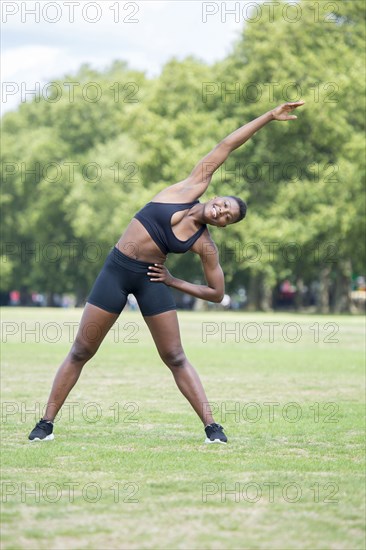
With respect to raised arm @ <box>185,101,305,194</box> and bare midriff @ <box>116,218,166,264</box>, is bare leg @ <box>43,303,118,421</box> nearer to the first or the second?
bare midriff @ <box>116,218,166,264</box>

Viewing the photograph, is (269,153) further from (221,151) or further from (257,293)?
(221,151)

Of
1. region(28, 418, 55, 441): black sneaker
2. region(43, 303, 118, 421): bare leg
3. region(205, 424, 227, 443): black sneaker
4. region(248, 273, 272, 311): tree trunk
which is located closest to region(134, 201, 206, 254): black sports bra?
region(43, 303, 118, 421): bare leg

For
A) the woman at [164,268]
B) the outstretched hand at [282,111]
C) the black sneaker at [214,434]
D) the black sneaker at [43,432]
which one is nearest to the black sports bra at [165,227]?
the woman at [164,268]

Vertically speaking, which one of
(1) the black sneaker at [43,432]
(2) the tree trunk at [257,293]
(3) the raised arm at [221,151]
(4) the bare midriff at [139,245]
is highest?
(3) the raised arm at [221,151]

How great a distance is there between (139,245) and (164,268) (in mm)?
278

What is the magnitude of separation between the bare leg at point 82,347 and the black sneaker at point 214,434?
1.11 metres

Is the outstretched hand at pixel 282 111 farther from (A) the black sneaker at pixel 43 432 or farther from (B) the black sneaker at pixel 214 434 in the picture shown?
(A) the black sneaker at pixel 43 432

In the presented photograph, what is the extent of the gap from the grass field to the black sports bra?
155 centimetres

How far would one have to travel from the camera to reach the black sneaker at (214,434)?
363 inches

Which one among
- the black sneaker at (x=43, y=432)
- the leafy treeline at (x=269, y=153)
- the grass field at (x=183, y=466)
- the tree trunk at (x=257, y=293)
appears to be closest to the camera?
the grass field at (x=183, y=466)

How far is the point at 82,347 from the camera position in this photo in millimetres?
9352

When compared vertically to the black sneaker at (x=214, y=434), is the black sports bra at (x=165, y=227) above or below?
above

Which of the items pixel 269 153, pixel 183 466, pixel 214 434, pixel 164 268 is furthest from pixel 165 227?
pixel 269 153

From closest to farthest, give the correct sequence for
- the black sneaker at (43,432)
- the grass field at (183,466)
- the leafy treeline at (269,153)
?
1. the grass field at (183,466)
2. the black sneaker at (43,432)
3. the leafy treeline at (269,153)
